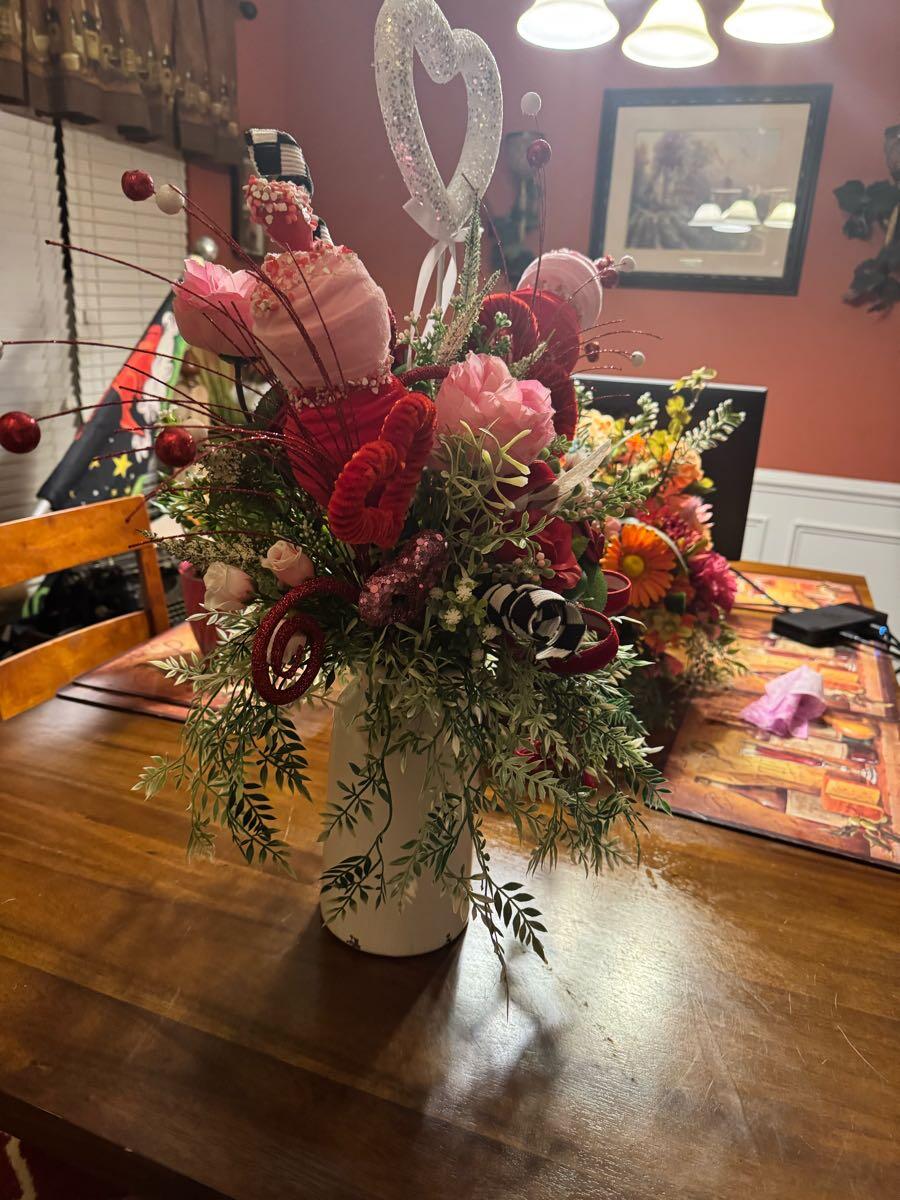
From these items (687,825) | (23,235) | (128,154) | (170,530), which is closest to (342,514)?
(687,825)

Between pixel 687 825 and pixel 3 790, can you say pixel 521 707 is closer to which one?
pixel 687 825

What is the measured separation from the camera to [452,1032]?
25.4 inches

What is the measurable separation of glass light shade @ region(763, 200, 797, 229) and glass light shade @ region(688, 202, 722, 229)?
16 centimetres

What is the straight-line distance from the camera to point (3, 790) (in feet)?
3.06

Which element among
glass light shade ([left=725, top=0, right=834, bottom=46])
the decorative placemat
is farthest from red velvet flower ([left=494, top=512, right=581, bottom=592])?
glass light shade ([left=725, top=0, right=834, bottom=46])

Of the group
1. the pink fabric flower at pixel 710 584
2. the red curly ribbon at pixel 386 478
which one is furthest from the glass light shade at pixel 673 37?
the red curly ribbon at pixel 386 478

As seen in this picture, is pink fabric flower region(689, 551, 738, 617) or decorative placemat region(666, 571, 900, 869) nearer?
decorative placemat region(666, 571, 900, 869)

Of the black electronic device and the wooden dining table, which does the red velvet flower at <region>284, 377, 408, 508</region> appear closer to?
the wooden dining table

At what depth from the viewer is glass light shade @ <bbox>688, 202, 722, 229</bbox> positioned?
2.90m

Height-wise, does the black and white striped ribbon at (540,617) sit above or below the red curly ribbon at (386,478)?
below

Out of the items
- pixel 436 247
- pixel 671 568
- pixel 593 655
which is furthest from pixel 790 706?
pixel 436 247

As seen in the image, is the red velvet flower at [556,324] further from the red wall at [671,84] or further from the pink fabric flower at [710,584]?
the red wall at [671,84]

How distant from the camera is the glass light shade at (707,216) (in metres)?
2.90

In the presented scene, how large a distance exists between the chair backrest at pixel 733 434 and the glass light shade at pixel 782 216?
66.7 inches
